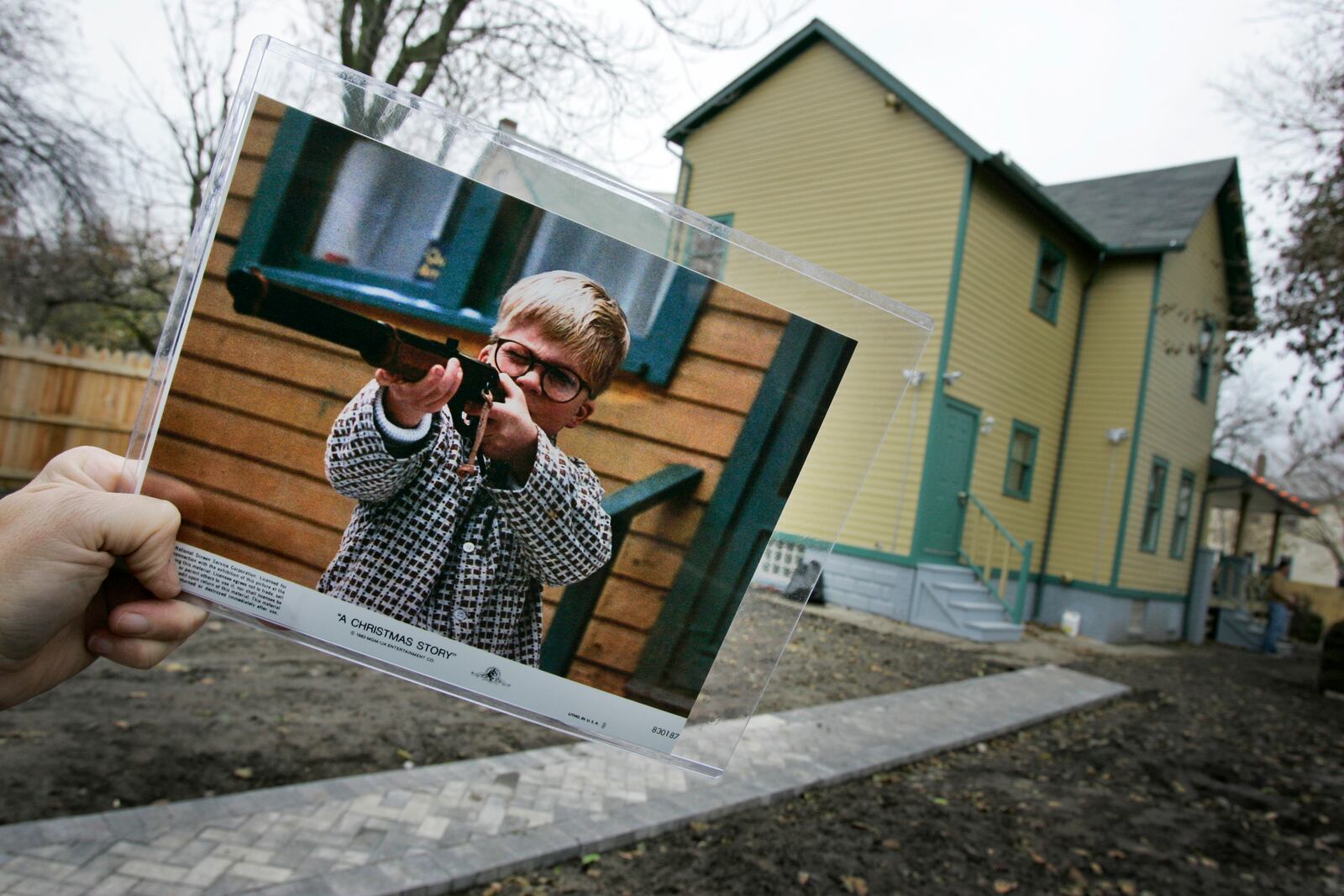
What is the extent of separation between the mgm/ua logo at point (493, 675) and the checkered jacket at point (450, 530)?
0.02 metres

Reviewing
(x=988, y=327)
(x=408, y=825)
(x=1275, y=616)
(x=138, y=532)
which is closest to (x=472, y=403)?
(x=138, y=532)

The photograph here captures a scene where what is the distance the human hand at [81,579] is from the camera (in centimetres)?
103

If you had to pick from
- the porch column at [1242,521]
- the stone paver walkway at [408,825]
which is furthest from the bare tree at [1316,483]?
the stone paver walkway at [408,825]

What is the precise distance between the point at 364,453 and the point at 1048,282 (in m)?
15.4

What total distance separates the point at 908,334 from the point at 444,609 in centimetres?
69

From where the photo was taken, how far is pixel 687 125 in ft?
44.4

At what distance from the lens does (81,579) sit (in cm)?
111

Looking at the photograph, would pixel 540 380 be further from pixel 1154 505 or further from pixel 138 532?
pixel 1154 505

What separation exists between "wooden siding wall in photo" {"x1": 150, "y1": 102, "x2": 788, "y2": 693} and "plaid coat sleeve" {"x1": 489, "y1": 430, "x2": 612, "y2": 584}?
0.03 metres

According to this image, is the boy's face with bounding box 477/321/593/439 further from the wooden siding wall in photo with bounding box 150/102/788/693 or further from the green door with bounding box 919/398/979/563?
the green door with bounding box 919/398/979/563

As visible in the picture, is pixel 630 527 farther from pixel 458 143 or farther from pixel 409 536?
pixel 458 143

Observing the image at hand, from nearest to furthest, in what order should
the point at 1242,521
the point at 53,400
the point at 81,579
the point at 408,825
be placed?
1. the point at 81,579
2. the point at 408,825
3. the point at 53,400
4. the point at 1242,521

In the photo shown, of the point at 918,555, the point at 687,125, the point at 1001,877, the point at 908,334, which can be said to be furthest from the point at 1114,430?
the point at 908,334

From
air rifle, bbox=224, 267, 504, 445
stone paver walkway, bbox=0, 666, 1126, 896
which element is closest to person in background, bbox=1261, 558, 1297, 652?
stone paver walkway, bbox=0, 666, 1126, 896
